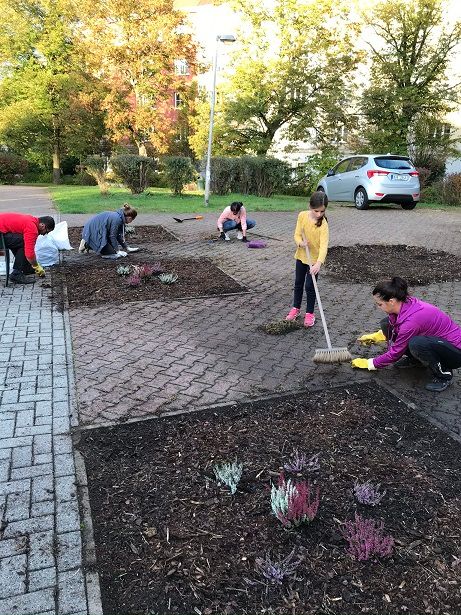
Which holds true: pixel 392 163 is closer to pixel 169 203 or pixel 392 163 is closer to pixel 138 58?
pixel 169 203

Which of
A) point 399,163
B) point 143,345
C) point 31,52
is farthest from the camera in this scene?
point 31,52

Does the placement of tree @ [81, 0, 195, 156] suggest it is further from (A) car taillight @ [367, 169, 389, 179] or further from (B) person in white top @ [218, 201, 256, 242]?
(B) person in white top @ [218, 201, 256, 242]

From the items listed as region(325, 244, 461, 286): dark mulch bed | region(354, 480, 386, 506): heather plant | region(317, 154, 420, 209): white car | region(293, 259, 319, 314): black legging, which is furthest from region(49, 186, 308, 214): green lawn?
region(354, 480, 386, 506): heather plant

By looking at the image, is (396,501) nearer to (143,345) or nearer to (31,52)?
(143,345)

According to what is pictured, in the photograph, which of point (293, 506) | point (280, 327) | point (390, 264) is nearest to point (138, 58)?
point (390, 264)

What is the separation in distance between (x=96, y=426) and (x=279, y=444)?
4.30 ft


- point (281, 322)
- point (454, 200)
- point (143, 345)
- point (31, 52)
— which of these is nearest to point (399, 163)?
point (454, 200)

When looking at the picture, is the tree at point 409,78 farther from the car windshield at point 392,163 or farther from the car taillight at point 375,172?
the car taillight at point 375,172

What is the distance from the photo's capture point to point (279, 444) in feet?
11.1

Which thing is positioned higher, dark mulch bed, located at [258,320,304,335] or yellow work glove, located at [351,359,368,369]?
yellow work glove, located at [351,359,368,369]

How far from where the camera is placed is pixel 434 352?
407cm

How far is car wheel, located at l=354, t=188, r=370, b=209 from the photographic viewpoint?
16.9m

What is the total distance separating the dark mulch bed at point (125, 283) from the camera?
6914mm

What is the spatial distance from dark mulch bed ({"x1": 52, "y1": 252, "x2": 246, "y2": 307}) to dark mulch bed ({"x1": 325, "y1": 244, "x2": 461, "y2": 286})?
2082 millimetres
